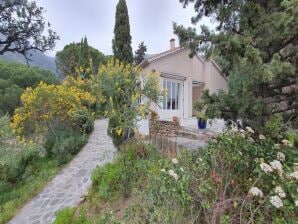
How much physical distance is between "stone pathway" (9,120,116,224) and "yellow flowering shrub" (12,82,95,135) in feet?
6.15

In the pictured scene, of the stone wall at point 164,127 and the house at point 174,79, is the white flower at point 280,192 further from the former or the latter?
the house at point 174,79

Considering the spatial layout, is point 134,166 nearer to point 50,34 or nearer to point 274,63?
point 274,63

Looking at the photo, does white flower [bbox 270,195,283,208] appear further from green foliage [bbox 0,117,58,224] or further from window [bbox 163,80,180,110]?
window [bbox 163,80,180,110]

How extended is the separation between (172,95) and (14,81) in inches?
419

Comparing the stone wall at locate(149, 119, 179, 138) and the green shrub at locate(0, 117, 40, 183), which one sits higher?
the stone wall at locate(149, 119, 179, 138)

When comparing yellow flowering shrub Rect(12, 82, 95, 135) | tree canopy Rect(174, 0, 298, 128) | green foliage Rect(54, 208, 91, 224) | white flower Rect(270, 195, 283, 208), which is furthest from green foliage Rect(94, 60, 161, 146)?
white flower Rect(270, 195, 283, 208)

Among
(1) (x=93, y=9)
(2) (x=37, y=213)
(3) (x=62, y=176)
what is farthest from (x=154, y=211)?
(1) (x=93, y=9)

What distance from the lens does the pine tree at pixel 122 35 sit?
51.6 feet

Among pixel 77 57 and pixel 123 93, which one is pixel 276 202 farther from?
pixel 77 57

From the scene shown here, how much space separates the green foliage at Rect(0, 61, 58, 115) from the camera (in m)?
15.1

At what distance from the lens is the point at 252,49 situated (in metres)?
4.11

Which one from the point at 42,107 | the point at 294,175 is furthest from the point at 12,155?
the point at 294,175

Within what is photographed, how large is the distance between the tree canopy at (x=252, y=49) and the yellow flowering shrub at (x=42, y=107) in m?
5.98

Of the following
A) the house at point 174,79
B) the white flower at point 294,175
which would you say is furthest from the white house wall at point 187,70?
the white flower at point 294,175
